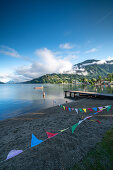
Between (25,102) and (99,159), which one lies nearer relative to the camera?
(99,159)

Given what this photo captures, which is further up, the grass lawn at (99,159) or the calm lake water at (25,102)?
the grass lawn at (99,159)

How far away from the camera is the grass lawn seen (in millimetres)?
3818

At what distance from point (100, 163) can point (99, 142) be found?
1629mm

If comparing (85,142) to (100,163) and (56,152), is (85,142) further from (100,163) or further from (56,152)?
(56,152)

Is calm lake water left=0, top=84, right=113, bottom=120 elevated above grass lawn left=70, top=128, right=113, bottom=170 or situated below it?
below

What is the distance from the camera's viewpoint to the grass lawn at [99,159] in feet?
12.5

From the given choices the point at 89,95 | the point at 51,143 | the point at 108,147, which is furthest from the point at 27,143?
the point at 89,95

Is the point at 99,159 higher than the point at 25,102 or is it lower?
higher

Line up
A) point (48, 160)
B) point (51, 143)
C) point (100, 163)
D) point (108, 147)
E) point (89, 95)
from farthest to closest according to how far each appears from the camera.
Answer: point (89, 95) < point (51, 143) < point (108, 147) < point (48, 160) < point (100, 163)

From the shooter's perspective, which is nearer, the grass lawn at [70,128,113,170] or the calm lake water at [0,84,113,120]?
the grass lawn at [70,128,113,170]

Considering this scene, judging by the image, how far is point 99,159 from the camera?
4172mm

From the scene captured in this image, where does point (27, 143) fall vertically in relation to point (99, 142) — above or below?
below

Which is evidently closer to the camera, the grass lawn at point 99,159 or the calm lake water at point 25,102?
the grass lawn at point 99,159

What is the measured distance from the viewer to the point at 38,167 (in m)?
4.16
